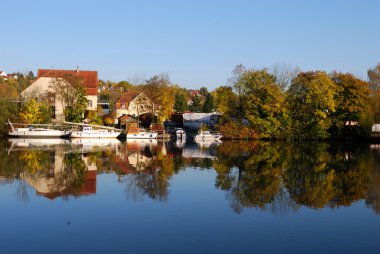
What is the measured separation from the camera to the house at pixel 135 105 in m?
68.2

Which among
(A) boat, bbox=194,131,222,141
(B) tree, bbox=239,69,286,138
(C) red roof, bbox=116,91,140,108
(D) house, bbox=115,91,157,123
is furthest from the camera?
(C) red roof, bbox=116,91,140,108

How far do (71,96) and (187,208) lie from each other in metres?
49.4

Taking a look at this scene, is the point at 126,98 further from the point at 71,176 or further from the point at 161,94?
the point at 71,176

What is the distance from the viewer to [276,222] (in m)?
15.0

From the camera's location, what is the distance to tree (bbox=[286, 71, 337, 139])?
59.0 metres

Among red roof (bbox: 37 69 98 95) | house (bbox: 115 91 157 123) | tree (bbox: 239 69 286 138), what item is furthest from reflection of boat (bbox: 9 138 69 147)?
tree (bbox: 239 69 286 138)

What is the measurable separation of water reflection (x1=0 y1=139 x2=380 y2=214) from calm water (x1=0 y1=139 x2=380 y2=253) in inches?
2.4

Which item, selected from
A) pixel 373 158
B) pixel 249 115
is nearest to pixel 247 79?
pixel 249 115

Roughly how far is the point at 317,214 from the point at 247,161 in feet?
55.6

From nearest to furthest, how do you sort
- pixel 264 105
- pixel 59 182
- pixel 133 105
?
pixel 59 182
pixel 264 105
pixel 133 105

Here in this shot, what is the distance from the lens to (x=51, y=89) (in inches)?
2640

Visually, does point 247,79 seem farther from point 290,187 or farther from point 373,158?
point 290,187

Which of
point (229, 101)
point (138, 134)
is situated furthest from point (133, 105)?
point (229, 101)

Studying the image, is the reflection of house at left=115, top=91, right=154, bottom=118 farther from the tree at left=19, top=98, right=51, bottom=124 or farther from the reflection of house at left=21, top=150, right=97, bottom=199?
the reflection of house at left=21, top=150, right=97, bottom=199
